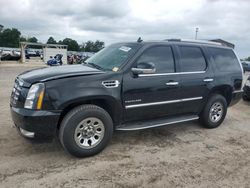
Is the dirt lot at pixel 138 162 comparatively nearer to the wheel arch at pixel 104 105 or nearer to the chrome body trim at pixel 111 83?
the wheel arch at pixel 104 105

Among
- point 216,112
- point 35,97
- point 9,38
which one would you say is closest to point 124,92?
point 35,97

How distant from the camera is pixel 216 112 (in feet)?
19.4

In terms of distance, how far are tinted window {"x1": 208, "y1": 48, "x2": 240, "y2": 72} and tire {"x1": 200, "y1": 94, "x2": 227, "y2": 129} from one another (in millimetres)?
663

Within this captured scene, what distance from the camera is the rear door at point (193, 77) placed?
16.7 ft

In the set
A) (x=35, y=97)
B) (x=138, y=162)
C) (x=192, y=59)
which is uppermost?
(x=192, y=59)

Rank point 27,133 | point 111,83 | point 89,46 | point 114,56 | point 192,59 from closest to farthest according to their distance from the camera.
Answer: point 27,133
point 111,83
point 114,56
point 192,59
point 89,46

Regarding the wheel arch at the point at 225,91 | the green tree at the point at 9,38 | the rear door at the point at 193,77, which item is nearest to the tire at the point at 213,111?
the wheel arch at the point at 225,91

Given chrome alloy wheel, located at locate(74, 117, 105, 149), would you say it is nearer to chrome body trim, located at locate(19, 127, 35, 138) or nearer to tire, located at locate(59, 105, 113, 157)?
tire, located at locate(59, 105, 113, 157)

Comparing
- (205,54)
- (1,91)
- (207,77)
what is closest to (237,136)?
(207,77)

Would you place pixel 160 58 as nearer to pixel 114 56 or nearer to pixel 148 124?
pixel 114 56

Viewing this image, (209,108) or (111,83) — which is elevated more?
(111,83)

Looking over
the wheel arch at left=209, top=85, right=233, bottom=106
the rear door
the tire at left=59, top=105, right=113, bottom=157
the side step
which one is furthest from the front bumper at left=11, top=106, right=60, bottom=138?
the wheel arch at left=209, top=85, right=233, bottom=106

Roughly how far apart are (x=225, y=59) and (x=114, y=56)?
2.76m

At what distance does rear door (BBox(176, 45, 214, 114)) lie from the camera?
5.09 m
